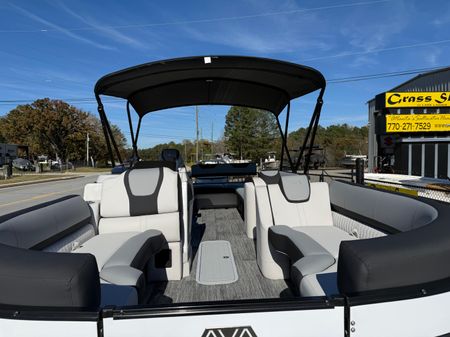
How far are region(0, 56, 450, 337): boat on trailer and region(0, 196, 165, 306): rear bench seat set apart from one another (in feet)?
0.04

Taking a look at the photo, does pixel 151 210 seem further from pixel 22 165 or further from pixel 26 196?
pixel 22 165

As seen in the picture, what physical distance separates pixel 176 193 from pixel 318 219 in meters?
1.50

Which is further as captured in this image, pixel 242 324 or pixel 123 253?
pixel 123 253

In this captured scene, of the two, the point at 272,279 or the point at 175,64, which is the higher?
the point at 175,64

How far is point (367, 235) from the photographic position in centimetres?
283

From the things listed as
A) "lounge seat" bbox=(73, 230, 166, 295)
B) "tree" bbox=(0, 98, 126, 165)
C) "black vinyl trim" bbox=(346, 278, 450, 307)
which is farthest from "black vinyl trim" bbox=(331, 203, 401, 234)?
"tree" bbox=(0, 98, 126, 165)

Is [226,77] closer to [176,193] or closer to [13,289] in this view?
[176,193]

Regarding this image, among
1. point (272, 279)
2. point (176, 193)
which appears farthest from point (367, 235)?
point (176, 193)

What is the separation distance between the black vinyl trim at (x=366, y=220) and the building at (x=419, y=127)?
14.5 meters

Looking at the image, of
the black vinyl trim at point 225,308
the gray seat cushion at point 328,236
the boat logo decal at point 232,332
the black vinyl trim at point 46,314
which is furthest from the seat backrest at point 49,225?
the gray seat cushion at point 328,236

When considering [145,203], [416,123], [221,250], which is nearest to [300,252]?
Result: [145,203]

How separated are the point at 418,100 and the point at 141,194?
58.5ft

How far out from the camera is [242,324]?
1.18 m

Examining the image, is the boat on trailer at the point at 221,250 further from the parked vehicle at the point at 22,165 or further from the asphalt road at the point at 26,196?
the parked vehicle at the point at 22,165
